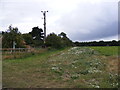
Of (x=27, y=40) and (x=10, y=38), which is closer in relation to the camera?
(x=10, y=38)

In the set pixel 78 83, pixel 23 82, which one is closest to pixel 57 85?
pixel 78 83

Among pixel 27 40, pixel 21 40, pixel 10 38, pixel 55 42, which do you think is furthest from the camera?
pixel 27 40

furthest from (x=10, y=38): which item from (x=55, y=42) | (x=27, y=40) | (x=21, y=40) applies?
(x=27, y=40)

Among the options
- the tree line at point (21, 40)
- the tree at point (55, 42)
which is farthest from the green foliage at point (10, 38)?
the tree at point (55, 42)

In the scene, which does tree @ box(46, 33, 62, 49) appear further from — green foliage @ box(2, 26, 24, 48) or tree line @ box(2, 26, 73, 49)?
green foliage @ box(2, 26, 24, 48)

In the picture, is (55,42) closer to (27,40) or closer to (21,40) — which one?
(21,40)

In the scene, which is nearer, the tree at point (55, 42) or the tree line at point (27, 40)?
the tree line at point (27, 40)

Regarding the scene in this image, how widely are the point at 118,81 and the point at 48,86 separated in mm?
1988

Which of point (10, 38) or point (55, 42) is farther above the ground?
point (10, 38)

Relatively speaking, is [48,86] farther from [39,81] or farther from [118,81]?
[118,81]

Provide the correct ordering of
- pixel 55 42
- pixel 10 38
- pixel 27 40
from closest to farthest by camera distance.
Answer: pixel 10 38 < pixel 55 42 < pixel 27 40

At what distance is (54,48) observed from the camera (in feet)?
72.5

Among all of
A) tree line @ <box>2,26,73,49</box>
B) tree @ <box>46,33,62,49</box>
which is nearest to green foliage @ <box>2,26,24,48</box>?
tree line @ <box>2,26,73,49</box>

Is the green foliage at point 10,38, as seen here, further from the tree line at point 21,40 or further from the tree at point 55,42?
the tree at point 55,42
